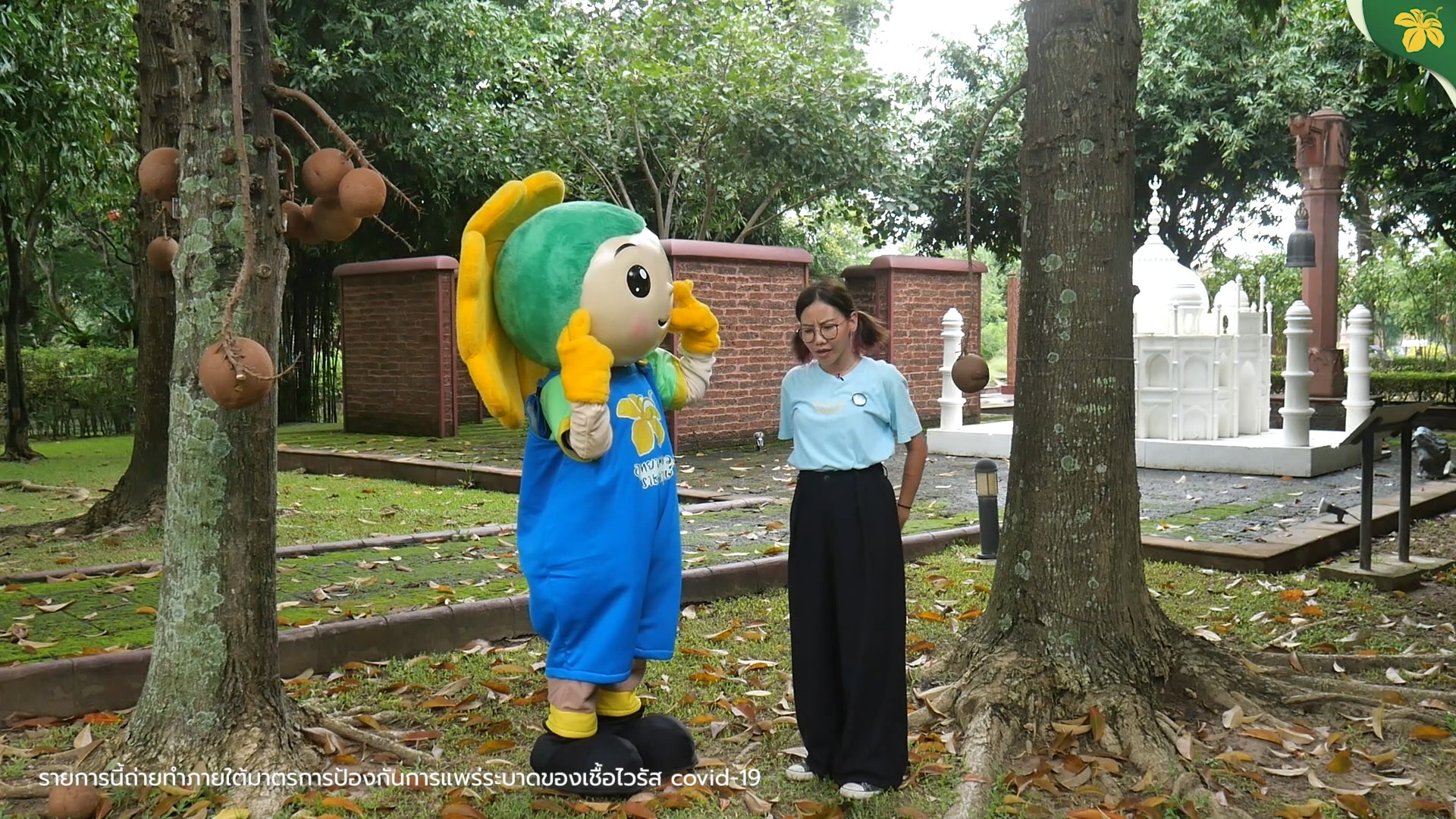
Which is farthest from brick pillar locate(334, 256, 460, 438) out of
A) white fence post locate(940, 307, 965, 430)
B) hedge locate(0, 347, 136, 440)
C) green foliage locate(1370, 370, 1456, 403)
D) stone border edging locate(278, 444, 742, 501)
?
green foliage locate(1370, 370, 1456, 403)

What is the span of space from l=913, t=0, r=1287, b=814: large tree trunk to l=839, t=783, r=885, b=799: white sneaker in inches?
27.2

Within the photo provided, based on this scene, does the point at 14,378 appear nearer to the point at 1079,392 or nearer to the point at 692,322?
the point at 692,322

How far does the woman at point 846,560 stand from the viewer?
12.3ft

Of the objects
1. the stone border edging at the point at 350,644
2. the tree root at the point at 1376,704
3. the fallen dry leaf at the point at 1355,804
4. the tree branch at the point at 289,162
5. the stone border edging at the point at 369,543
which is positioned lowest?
the fallen dry leaf at the point at 1355,804

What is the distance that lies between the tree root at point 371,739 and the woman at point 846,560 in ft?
4.09

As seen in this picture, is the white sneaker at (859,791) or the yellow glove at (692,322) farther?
the yellow glove at (692,322)

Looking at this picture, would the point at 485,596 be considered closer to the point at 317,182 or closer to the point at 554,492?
the point at 554,492

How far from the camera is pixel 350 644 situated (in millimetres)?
5172

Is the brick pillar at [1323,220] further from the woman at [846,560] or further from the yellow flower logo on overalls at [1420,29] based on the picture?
the woman at [846,560]

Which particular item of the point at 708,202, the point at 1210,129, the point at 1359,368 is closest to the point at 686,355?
the point at 1359,368

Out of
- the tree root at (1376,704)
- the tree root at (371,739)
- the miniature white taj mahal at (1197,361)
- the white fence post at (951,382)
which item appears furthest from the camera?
the white fence post at (951,382)

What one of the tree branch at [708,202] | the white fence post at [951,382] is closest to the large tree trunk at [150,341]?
the white fence post at [951,382]

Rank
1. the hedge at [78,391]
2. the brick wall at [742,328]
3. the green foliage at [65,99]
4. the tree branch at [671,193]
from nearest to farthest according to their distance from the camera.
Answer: the green foliage at [65,99]
the brick wall at [742,328]
the hedge at [78,391]
the tree branch at [671,193]

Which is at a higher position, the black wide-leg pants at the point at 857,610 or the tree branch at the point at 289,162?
the tree branch at the point at 289,162
